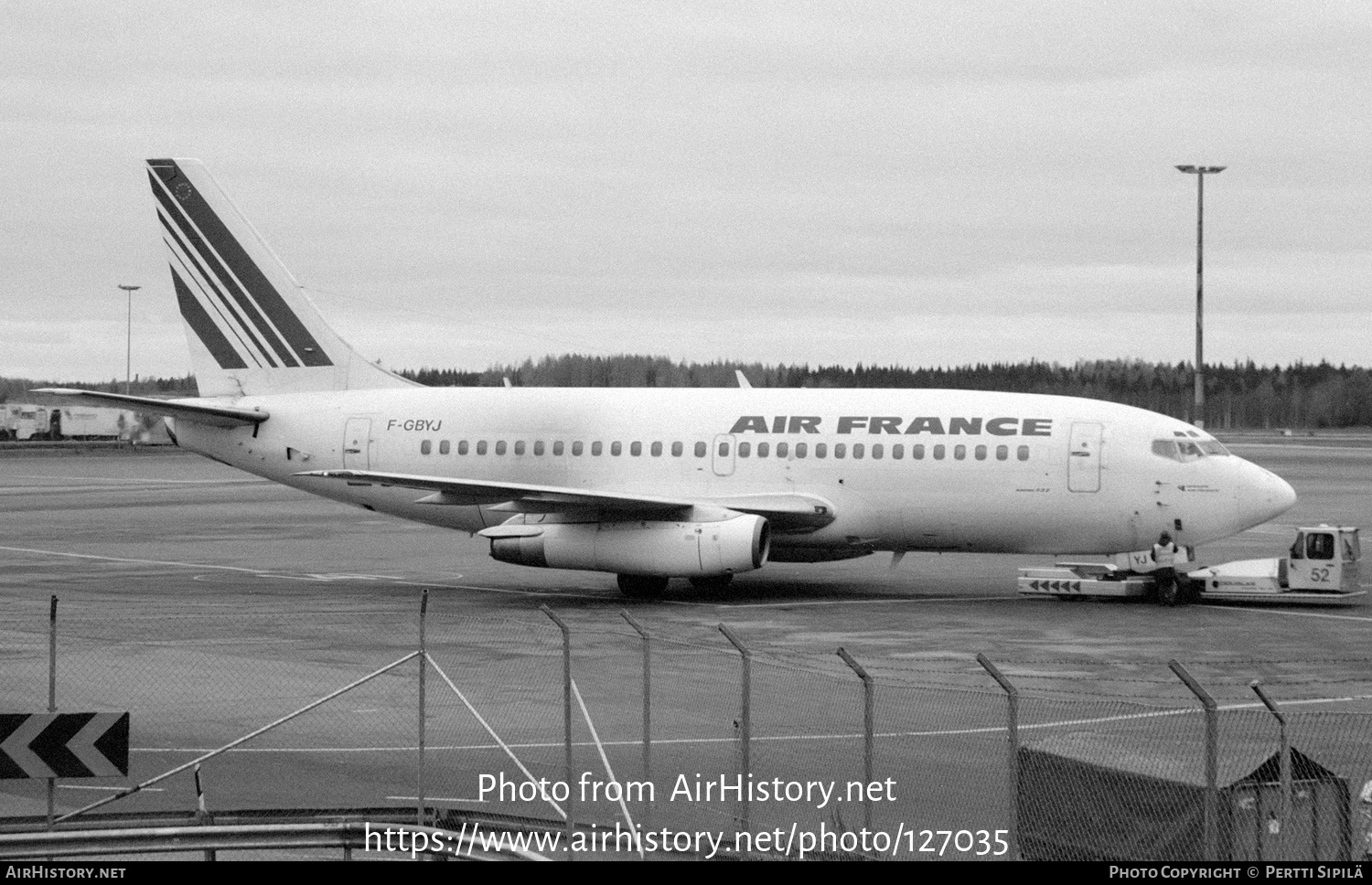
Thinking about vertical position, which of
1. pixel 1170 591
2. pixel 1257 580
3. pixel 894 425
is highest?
pixel 894 425

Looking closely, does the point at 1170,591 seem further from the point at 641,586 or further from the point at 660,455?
the point at 660,455

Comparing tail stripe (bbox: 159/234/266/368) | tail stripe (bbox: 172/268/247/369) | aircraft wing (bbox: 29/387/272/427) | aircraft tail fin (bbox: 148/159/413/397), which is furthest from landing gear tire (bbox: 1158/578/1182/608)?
tail stripe (bbox: 172/268/247/369)

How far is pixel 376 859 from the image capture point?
14055 millimetres

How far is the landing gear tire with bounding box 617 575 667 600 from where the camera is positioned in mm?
34469

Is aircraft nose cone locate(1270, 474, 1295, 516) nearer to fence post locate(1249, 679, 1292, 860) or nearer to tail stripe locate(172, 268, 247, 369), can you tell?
fence post locate(1249, 679, 1292, 860)

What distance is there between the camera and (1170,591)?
33219 millimetres

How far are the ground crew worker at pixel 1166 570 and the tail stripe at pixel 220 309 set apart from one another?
19.3 metres

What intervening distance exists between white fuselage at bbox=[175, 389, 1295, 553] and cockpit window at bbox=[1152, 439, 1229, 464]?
0.09 metres

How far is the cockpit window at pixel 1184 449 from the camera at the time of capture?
33250 mm

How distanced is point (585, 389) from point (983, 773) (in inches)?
892

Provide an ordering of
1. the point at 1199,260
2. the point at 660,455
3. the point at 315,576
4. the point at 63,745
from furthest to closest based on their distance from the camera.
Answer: the point at 1199,260 → the point at 315,576 → the point at 660,455 → the point at 63,745

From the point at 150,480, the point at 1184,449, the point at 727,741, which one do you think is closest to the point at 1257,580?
the point at 1184,449

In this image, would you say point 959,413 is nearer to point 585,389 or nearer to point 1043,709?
point 585,389

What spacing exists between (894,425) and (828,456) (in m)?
1.38
